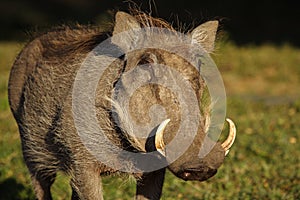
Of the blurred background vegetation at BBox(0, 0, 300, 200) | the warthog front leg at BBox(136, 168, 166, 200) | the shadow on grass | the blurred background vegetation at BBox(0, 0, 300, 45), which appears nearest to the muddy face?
the blurred background vegetation at BBox(0, 0, 300, 200)

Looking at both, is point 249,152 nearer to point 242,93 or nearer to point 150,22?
point 150,22

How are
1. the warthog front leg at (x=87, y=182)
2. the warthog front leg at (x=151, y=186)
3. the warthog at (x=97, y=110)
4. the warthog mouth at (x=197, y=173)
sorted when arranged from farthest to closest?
the warthog front leg at (x=151, y=186), the warthog front leg at (x=87, y=182), the warthog at (x=97, y=110), the warthog mouth at (x=197, y=173)

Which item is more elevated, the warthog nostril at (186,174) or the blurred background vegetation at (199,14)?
the warthog nostril at (186,174)

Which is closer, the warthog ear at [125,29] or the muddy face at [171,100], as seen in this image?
the muddy face at [171,100]

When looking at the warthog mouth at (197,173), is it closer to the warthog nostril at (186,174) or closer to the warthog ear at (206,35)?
the warthog nostril at (186,174)

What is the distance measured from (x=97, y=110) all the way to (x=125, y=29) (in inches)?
18.3

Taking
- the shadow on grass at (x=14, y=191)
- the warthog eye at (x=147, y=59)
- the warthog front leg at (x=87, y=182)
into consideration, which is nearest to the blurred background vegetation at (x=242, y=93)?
A: the shadow on grass at (x=14, y=191)

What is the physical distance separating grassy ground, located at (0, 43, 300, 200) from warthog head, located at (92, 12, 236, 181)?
0.51 metres

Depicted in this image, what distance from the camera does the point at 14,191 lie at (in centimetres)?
529

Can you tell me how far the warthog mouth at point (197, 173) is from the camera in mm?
3158

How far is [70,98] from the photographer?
12.8ft

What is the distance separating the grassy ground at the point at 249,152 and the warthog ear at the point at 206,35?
194 millimetres

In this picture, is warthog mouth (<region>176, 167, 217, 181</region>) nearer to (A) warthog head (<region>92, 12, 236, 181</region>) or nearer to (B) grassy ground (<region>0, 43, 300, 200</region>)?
(A) warthog head (<region>92, 12, 236, 181</region>)

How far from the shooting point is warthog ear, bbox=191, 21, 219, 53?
384 centimetres
